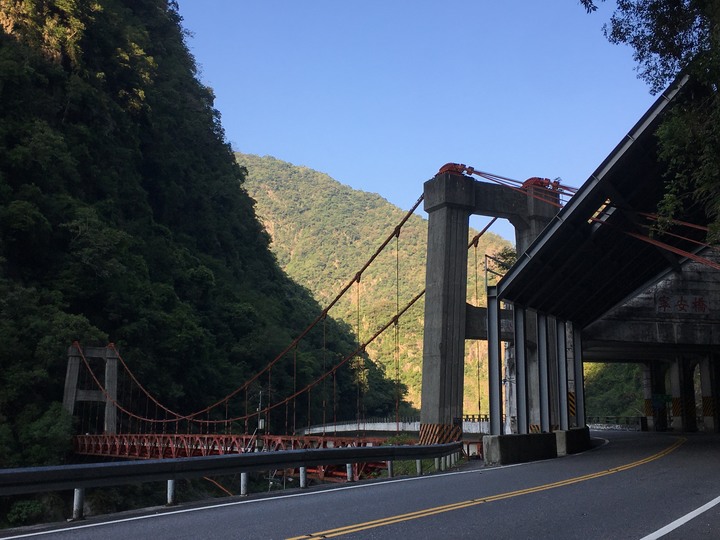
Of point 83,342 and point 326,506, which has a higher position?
point 83,342

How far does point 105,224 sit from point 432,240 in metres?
34.6

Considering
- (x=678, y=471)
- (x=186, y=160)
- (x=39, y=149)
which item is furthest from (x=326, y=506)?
(x=186, y=160)

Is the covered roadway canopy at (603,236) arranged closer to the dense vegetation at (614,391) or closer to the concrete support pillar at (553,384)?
the concrete support pillar at (553,384)

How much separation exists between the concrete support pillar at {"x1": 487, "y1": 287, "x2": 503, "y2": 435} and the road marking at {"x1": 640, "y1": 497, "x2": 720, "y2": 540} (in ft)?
33.1

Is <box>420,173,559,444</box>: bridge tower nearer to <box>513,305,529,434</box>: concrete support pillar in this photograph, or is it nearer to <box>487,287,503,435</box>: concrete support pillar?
<box>513,305,529,434</box>: concrete support pillar

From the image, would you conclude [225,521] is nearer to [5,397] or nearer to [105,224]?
[5,397]

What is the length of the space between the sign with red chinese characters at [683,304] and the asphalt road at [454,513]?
74.1 feet

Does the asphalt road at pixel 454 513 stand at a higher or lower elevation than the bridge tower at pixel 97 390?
lower

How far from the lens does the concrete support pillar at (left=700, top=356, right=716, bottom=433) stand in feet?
153

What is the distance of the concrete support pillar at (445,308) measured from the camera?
28547 millimetres

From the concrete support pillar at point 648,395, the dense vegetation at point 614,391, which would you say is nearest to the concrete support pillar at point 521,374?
the concrete support pillar at point 648,395

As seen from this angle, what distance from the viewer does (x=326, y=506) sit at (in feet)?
31.1

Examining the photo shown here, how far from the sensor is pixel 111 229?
53.2m

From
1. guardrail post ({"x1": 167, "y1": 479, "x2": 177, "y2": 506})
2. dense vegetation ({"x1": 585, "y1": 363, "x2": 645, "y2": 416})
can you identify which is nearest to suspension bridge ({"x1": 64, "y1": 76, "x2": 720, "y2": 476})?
guardrail post ({"x1": 167, "y1": 479, "x2": 177, "y2": 506})
